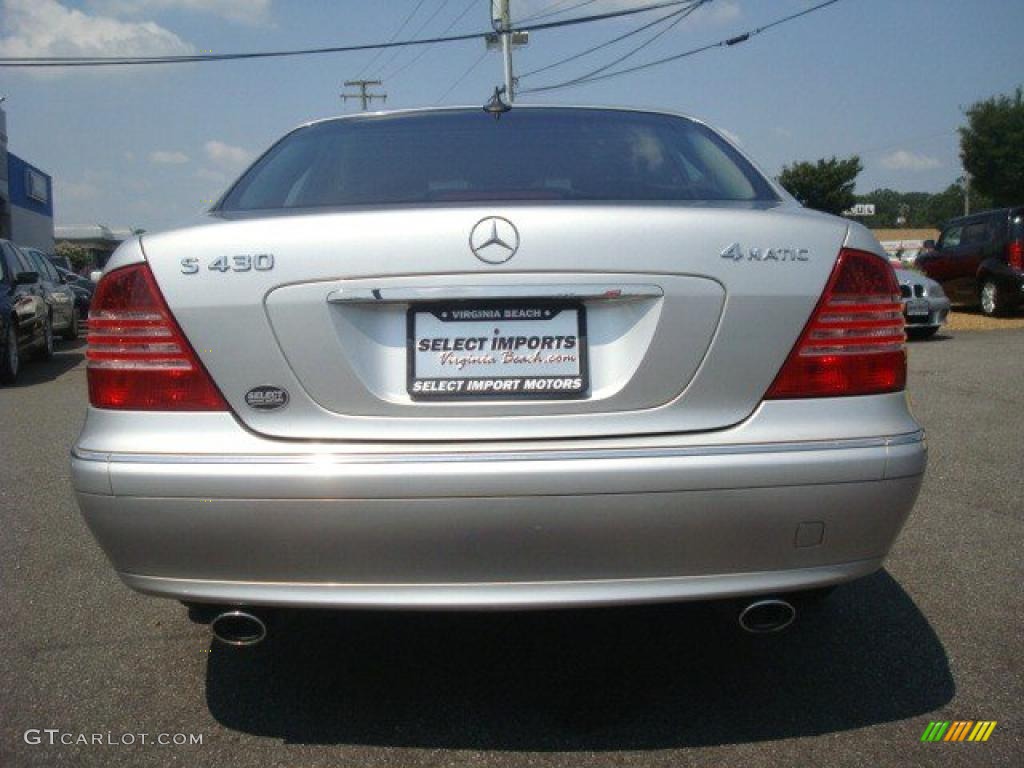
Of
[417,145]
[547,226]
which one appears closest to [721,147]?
[417,145]

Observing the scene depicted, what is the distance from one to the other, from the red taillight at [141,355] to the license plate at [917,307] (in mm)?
11944

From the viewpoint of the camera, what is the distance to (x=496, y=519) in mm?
2229

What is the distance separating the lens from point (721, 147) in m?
3.32

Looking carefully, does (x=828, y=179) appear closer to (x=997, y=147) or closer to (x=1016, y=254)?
(x=997, y=147)

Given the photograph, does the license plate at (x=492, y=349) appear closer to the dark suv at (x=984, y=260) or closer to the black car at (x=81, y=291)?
the dark suv at (x=984, y=260)

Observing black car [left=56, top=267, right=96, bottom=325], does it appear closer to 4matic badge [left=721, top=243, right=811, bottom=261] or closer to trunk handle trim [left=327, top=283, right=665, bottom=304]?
trunk handle trim [left=327, top=283, right=665, bottom=304]

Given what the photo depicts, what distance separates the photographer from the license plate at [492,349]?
7.55ft

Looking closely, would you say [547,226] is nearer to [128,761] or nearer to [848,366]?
[848,366]

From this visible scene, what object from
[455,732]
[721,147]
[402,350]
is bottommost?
[455,732]

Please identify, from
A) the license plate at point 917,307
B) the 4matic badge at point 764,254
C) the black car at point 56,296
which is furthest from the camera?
the black car at point 56,296

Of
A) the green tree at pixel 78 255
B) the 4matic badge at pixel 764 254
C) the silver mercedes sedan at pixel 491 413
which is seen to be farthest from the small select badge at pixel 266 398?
the green tree at pixel 78 255

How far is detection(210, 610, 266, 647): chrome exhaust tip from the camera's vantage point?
2.47 metres

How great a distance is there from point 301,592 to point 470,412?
0.56 m

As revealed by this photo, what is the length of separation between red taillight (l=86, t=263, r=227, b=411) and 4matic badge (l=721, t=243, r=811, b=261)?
3.95ft
